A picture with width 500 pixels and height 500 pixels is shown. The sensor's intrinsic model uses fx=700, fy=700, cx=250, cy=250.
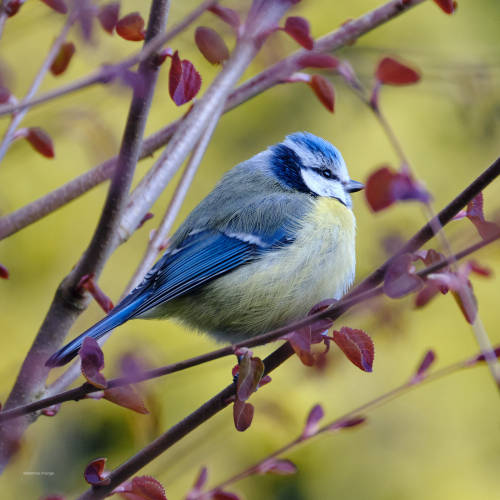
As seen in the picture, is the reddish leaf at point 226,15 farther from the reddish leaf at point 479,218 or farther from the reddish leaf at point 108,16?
the reddish leaf at point 479,218

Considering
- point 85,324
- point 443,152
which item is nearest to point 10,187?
point 85,324

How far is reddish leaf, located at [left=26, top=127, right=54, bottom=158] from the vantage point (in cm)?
132

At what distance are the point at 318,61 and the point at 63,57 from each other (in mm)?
553

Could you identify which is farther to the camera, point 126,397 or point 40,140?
point 40,140

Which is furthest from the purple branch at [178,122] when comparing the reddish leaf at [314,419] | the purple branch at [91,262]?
the reddish leaf at [314,419]

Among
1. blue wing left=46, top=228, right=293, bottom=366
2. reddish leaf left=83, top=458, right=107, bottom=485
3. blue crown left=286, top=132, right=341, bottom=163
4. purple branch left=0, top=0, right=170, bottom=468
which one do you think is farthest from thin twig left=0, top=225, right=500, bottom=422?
blue crown left=286, top=132, right=341, bottom=163

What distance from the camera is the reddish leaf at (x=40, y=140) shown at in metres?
1.32

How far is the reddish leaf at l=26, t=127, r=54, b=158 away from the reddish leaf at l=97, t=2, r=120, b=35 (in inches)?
10.6

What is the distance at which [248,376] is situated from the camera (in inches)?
38.7

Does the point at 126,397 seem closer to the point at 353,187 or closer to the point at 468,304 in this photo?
the point at 468,304

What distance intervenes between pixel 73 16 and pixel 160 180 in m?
0.38

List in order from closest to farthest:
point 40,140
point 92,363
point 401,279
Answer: point 401,279 < point 92,363 < point 40,140

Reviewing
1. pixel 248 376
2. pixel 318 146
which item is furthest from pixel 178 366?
pixel 318 146

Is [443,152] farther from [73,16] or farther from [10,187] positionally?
[73,16]
